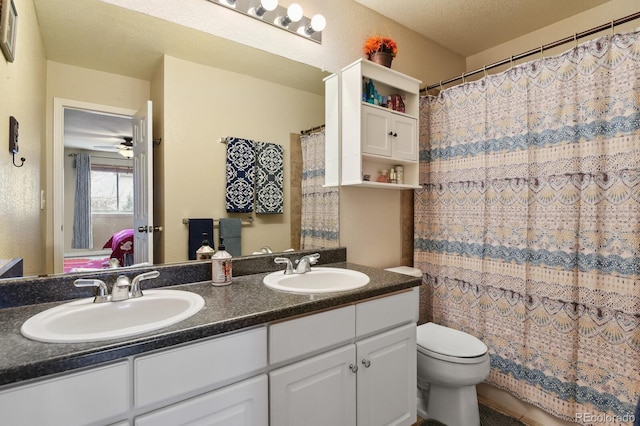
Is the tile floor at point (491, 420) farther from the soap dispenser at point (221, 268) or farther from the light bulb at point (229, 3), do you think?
the light bulb at point (229, 3)

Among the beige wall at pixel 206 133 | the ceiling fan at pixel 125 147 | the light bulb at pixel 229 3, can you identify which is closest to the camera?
the ceiling fan at pixel 125 147

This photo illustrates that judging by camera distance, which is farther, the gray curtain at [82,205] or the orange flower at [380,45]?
the orange flower at [380,45]

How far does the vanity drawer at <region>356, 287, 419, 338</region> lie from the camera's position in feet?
4.41

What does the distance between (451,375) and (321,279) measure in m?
0.79

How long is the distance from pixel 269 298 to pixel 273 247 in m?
0.54

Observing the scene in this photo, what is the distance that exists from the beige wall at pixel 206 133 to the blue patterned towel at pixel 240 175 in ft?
0.11

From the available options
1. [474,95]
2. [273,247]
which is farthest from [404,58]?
[273,247]

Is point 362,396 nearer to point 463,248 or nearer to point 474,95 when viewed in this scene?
point 463,248

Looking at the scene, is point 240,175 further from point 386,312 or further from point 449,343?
point 449,343

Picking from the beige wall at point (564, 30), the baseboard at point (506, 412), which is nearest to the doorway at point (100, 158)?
the baseboard at point (506, 412)

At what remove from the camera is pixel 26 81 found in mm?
1144

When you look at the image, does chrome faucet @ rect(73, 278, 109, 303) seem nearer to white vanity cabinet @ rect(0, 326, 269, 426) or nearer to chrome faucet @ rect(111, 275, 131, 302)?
chrome faucet @ rect(111, 275, 131, 302)

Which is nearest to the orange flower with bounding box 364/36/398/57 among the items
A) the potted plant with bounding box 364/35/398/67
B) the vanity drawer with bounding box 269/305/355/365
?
the potted plant with bounding box 364/35/398/67

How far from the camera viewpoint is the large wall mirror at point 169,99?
48.6 inches
